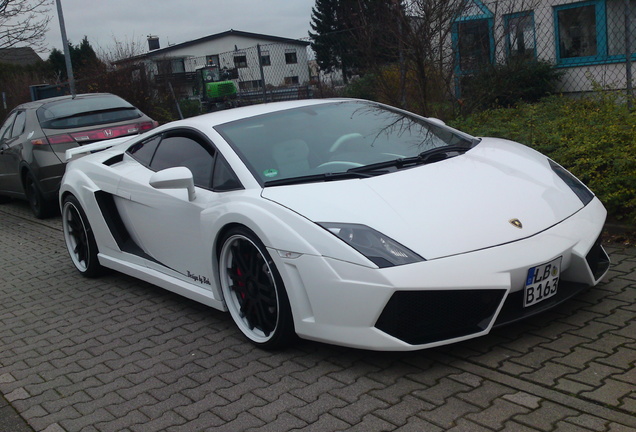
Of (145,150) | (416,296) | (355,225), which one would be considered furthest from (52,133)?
(416,296)

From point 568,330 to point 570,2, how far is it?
1278 centimetres

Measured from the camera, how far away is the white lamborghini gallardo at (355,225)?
3.52 m

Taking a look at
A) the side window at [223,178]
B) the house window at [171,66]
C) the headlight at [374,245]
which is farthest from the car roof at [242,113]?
the house window at [171,66]

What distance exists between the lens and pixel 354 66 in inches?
407

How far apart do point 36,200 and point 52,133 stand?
1.05 meters

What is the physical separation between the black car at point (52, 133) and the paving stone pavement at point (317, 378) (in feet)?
15.3

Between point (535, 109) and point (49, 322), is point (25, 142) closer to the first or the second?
point (49, 322)

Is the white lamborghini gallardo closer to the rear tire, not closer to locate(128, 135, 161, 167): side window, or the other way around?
locate(128, 135, 161, 167): side window

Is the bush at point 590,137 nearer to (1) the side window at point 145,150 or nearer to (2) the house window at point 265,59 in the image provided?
(1) the side window at point 145,150

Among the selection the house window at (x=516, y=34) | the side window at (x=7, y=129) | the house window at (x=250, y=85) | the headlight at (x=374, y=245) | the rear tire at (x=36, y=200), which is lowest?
the rear tire at (x=36, y=200)

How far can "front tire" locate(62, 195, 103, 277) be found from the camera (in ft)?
Answer: 20.3

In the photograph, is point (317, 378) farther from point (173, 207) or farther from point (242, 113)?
point (242, 113)

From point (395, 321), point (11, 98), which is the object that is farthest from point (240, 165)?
point (11, 98)

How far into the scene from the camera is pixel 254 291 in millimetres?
4203
